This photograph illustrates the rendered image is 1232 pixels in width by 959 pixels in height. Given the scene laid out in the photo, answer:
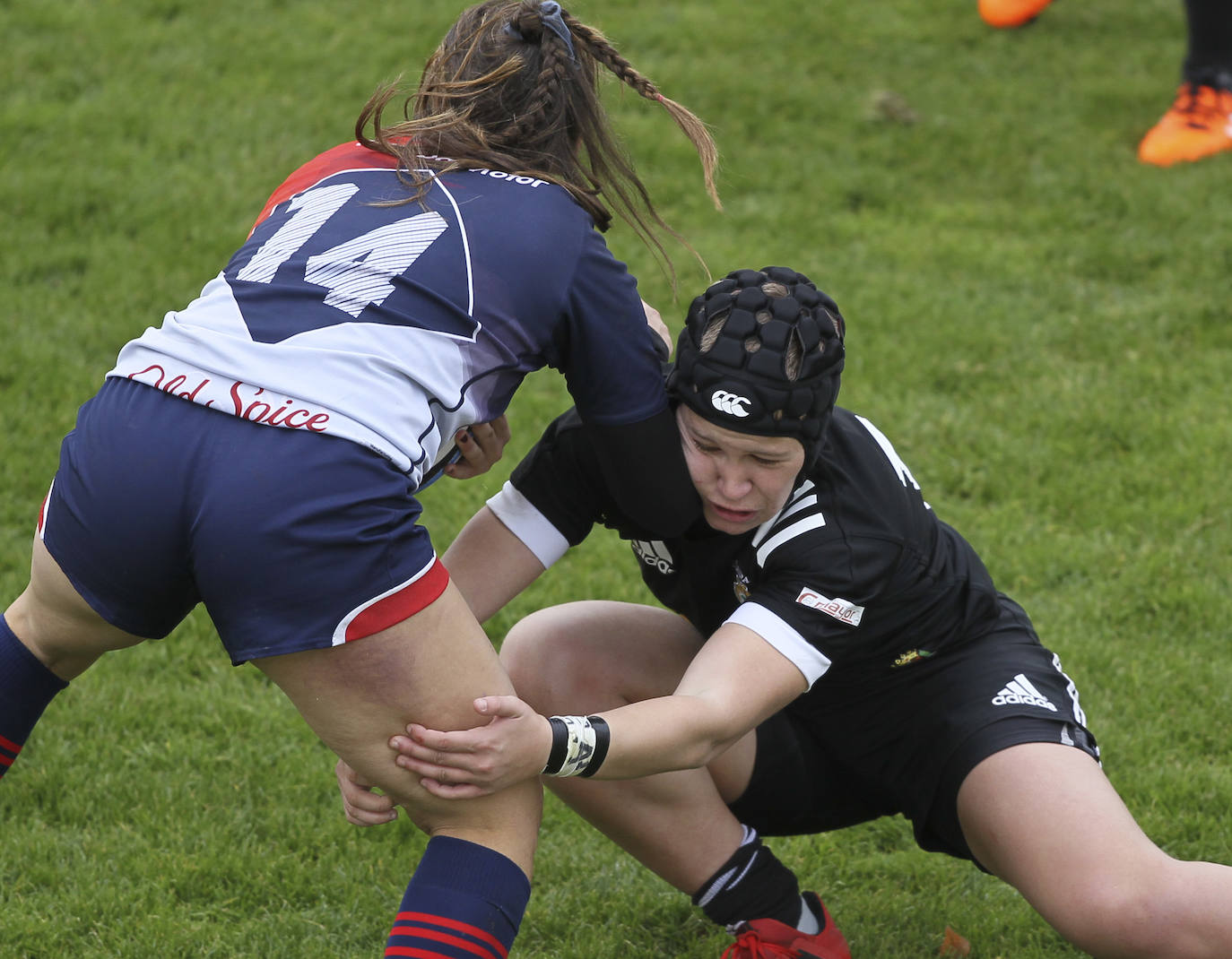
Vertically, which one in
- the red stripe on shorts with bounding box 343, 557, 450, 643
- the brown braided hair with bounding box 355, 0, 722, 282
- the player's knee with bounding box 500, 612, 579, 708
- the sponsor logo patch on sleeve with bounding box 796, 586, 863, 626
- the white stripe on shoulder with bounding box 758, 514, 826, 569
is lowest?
the player's knee with bounding box 500, 612, 579, 708

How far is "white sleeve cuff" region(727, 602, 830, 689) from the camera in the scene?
8.26 ft

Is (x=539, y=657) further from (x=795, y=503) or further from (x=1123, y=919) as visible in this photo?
(x=1123, y=919)

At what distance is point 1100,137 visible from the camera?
271 inches

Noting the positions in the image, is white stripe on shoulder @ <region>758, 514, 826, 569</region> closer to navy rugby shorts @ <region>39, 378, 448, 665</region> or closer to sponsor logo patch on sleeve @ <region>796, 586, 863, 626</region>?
sponsor logo patch on sleeve @ <region>796, 586, 863, 626</region>

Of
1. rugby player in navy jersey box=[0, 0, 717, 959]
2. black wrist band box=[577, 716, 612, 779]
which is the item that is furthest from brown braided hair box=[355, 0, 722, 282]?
black wrist band box=[577, 716, 612, 779]

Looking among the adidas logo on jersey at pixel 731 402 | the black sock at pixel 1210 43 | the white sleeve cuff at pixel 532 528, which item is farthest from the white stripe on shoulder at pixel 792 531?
the black sock at pixel 1210 43

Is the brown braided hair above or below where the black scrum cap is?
above

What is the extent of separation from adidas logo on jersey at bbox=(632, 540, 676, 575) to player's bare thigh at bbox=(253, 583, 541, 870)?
71 centimetres

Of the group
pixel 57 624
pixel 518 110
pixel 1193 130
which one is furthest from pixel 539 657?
pixel 1193 130

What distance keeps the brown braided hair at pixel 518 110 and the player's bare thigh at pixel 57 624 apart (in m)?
0.90

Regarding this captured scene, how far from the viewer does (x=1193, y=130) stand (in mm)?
6703

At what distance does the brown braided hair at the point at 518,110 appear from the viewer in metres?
2.52

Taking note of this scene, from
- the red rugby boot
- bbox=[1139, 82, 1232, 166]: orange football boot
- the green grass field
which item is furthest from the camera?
Result: bbox=[1139, 82, 1232, 166]: orange football boot

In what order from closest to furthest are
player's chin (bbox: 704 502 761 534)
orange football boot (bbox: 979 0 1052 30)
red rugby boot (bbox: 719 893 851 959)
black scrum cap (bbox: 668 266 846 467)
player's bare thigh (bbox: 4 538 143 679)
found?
1. player's bare thigh (bbox: 4 538 143 679)
2. black scrum cap (bbox: 668 266 846 467)
3. player's chin (bbox: 704 502 761 534)
4. red rugby boot (bbox: 719 893 851 959)
5. orange football boot (bbox: 979 0 1052 30)
